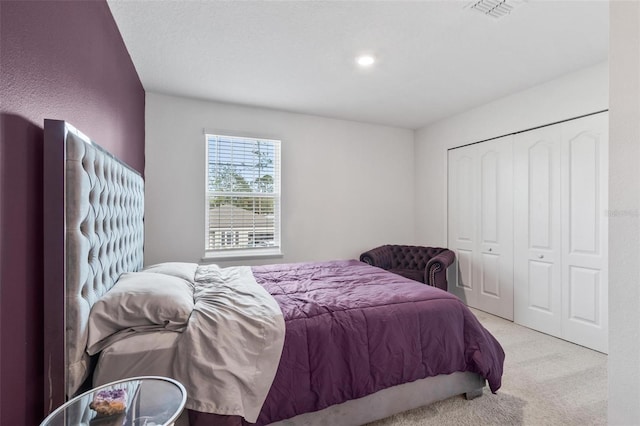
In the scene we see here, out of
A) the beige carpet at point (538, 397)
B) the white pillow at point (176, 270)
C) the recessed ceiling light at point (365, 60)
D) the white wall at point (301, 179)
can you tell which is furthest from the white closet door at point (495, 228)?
the white pillow at point (176, 270)

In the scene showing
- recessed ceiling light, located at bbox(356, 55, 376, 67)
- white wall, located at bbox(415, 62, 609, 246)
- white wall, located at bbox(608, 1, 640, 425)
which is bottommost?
white wall, located at bbox(608, 1, 640, 425)

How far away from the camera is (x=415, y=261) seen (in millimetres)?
4297

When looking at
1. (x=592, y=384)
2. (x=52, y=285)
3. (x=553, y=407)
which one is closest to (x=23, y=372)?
(x=52, y=285)

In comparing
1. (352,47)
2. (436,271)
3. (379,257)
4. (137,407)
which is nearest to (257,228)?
(379,257)

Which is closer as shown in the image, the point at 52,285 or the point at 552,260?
the point at 52,285

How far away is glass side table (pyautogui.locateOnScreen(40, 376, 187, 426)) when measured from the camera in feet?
3.15

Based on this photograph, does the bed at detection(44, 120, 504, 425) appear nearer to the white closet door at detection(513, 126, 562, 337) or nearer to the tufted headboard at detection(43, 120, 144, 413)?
the tufted headboard at detection(43, 120, 144, 413)

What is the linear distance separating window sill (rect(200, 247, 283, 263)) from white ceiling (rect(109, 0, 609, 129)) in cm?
187

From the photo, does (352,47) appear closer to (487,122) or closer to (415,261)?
(487,122)

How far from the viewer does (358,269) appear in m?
3.07

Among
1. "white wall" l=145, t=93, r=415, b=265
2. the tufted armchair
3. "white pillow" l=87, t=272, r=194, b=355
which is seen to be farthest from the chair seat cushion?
"white pillow" l=87, t=272, r=194, b=355

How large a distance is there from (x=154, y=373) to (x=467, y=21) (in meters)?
2.90

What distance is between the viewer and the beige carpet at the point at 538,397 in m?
1.87

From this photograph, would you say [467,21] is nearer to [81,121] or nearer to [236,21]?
[236,21]
